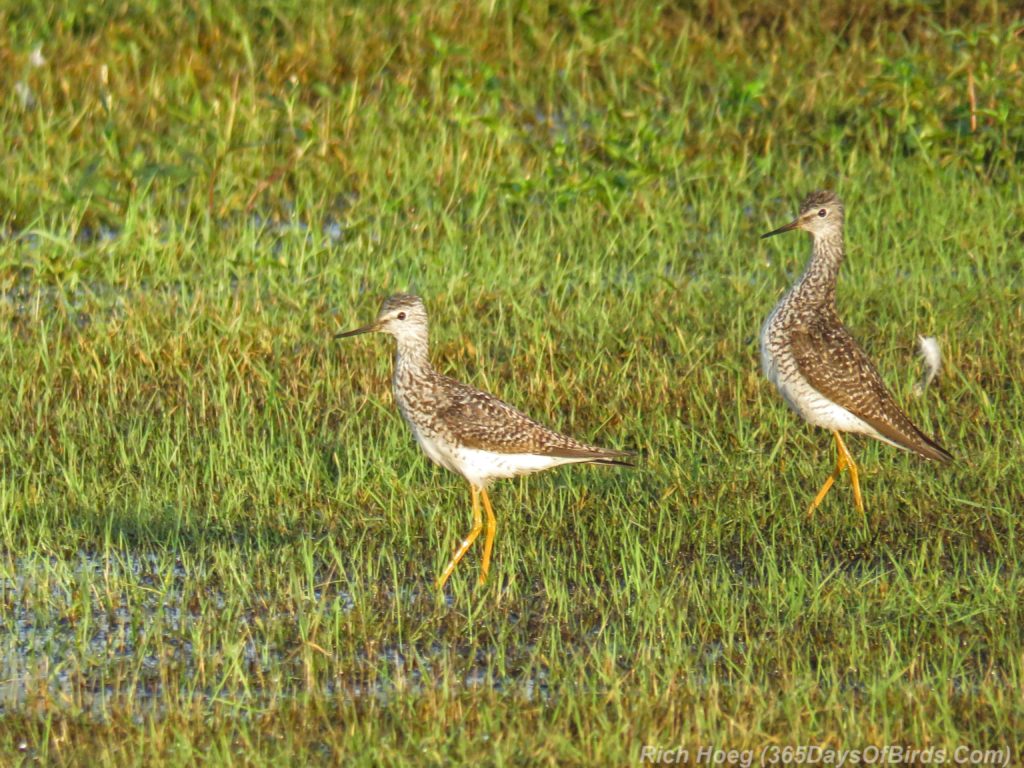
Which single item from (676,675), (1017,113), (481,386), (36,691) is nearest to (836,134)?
(1017,113)

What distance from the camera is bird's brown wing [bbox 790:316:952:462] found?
7133mm

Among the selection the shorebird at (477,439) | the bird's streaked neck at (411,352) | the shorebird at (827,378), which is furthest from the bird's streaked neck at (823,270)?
the bird's streaked neck at (411,352)

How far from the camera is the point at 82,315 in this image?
30.2 feet

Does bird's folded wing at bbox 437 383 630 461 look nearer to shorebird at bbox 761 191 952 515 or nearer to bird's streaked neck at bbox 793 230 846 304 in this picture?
shorebird at bbox 761 191 952 515

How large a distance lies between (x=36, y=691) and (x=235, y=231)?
16.5 feet

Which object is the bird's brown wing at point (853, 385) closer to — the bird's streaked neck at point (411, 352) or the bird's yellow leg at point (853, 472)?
the bird's yellow leg at point (853, 472)

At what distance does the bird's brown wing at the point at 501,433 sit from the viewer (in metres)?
6.66

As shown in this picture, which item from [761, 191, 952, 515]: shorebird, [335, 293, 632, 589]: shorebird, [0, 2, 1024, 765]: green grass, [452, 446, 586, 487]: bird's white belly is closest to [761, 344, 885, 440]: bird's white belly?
Result: [761, 191, 952, 515]: shorebird

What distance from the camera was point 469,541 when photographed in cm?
670

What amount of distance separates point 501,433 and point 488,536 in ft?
1.34

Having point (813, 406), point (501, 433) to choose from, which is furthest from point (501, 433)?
point (813, 406)

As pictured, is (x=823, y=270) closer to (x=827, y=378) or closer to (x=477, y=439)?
(x=827, y=378)

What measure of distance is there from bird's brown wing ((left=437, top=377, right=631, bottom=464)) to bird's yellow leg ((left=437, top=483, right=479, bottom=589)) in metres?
0.29

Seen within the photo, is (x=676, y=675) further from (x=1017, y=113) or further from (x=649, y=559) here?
(x=1017, y=113)
